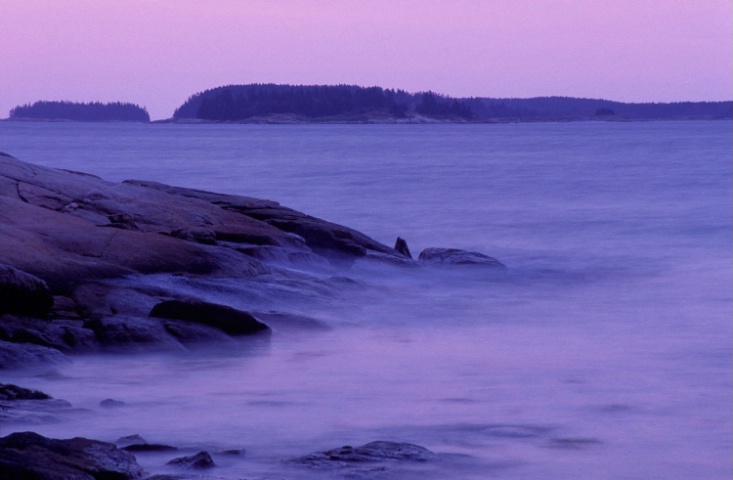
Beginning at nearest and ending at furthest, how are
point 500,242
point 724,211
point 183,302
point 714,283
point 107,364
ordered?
point 107,364 < point 183,302 < point 714,283 < point 500,242 < point 724,211

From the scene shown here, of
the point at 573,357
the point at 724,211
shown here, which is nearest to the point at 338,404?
the point at 573,357

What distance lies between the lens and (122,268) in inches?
484

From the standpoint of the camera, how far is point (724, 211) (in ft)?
98.7

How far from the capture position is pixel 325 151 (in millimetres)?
77688

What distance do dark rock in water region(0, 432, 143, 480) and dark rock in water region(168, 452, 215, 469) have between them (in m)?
0.33

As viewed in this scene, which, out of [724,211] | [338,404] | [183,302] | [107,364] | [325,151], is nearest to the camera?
[338,404]

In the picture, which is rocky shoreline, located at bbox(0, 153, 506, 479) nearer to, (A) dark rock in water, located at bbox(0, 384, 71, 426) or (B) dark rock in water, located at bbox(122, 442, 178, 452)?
(A) dark rock in water, located at bbox(0, 384, 71, 426)

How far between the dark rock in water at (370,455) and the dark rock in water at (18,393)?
233cm

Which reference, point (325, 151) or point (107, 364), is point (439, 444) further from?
point (325, 151)

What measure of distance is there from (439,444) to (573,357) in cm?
380

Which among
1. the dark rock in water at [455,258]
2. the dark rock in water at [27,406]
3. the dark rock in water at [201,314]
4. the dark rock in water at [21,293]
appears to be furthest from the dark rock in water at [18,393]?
the dark rock in water at [455,258]

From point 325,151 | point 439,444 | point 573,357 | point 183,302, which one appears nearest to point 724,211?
point 573,357

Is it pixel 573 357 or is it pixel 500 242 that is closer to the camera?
pixel 573 357

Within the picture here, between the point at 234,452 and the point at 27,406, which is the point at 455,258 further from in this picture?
the point at 234,452
